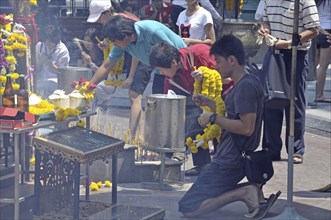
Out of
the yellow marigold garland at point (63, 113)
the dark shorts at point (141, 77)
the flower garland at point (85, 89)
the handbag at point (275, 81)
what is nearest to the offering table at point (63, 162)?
the yellow marigold garland at point (63, 113)

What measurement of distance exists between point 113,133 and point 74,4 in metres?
8.40

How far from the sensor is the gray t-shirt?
Answer: 630cm

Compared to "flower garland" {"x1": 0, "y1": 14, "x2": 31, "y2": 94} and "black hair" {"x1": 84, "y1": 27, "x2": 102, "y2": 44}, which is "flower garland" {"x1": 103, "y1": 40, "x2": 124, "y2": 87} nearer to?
"flower garland" {"x1": 0, "y1": 14, "x2": 31, "y2": 94}

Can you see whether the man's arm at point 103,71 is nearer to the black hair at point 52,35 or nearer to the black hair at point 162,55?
the black hair at point 162,55

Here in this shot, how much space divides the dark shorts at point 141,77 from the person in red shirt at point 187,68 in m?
0.88

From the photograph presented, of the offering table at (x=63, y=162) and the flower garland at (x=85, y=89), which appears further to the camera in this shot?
the flower garland at (x=85, y=89)

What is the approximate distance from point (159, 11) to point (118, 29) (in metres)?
6.26

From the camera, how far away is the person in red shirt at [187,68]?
7414 millimetres

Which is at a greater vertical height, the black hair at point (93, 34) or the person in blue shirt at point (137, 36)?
the person in blue shirt at point (137, 36)

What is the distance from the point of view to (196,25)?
9602 millimetres

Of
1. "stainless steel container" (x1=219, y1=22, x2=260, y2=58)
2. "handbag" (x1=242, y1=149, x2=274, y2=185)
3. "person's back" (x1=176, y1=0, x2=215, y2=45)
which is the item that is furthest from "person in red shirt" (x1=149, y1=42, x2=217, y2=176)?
"stainless steel container" (x1=219, y1=22, x2=260, y2=58)

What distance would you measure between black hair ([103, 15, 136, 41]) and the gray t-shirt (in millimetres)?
1681

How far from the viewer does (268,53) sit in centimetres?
834

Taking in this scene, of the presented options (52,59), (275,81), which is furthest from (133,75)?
(52,59)
